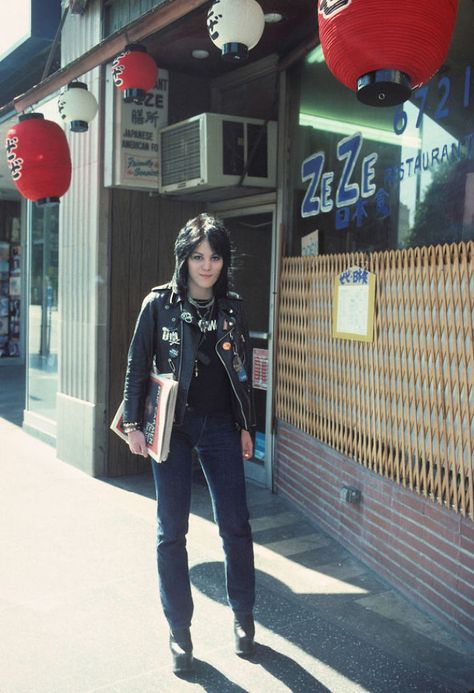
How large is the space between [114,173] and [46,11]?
2460mm

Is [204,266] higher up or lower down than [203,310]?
higher up

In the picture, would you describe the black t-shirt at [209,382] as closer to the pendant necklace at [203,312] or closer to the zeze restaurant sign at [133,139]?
the pendant necklace at [203,312]

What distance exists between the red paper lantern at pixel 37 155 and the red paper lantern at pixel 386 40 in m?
2.91

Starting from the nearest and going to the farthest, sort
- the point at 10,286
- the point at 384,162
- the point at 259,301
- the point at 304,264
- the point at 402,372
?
the point at 402,372 < the point at 384,162 < the point at 304,264 < the point at 259,301 < the point at 10,286

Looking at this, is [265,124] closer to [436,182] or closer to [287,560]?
[436,182]

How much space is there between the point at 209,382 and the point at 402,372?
4.06ft

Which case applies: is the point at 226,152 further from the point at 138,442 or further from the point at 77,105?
the point at 138,442

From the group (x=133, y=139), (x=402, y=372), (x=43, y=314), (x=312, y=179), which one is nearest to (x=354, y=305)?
(x=402, y=372)

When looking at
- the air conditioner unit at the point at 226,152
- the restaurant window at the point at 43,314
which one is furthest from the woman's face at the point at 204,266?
the restaurant window at the point at 43,314

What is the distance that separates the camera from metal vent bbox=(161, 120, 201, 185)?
5754 mm

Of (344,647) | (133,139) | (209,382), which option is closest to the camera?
(209,382)

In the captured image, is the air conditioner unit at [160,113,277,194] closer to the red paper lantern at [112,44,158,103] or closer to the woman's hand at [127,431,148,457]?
the red paper lantern at [112,44,158,103]

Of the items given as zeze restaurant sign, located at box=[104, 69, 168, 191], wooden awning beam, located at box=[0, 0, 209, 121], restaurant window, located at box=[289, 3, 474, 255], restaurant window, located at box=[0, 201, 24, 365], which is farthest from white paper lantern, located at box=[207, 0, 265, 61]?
restaurant window, located at box=[0, 201, 24, 365]

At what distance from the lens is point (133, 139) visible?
20.1ft
